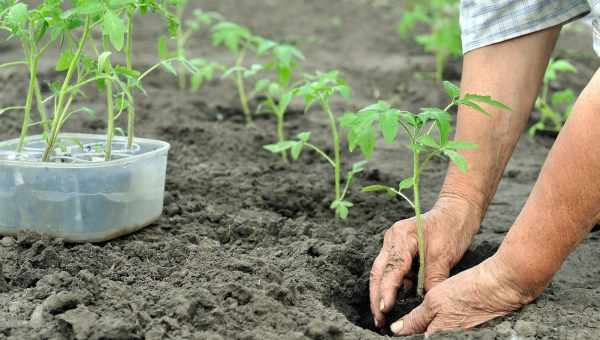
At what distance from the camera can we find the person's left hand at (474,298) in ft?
6.46

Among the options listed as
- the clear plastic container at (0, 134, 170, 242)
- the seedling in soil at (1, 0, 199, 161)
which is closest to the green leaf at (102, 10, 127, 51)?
the seedling in soil at (1, 0, 199, 161)

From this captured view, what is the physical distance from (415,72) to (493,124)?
289 centimetres

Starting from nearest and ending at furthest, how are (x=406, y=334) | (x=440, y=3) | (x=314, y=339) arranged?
(x=314, y=339) → (x=406, y=334) → (x=440, y=3)

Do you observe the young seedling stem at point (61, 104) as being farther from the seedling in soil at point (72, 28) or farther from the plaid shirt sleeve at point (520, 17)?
the plaid shirt sleeve at point (520, 17)

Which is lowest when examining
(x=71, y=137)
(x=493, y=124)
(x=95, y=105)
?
(x=95, y=105)

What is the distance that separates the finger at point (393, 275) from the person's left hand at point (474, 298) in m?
0.14

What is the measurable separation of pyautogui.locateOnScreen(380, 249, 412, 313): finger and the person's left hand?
14cm

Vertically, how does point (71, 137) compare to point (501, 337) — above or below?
above

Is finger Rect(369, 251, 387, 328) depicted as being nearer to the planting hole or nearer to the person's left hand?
the planting hole

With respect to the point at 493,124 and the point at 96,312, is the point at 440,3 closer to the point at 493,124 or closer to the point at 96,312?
the point at 493,124

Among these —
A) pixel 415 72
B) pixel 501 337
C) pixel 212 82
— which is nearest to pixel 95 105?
pixel 212 82

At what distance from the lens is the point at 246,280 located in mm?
2061

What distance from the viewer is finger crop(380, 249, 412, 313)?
213cm

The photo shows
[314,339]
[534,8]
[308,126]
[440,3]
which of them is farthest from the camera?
[440,3]
